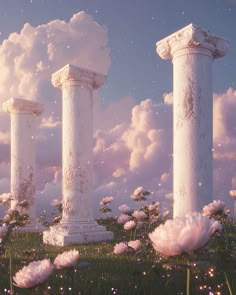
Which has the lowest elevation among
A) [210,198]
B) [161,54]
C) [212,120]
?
[210,198]

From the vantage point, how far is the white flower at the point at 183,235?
157 inches

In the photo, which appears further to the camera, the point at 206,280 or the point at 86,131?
the point at 86,131

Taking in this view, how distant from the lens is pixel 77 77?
77.1 feet

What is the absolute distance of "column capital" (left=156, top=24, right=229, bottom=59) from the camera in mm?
16422

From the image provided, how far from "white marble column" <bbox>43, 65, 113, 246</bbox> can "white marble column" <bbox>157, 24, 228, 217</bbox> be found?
315 inches

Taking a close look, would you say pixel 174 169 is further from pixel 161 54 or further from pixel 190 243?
pixel 190 243

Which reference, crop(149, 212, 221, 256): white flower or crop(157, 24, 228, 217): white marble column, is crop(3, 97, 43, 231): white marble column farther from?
crop(149, 212, 221, 256): white flower

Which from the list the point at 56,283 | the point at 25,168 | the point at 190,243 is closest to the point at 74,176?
the point at 25,168

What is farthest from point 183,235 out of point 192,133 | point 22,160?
point 22,160

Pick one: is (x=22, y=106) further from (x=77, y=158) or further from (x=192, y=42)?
(x=192, y=42)

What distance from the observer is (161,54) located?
17906 mm

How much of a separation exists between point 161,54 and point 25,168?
15206 mm

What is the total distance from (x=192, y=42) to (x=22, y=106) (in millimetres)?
16066

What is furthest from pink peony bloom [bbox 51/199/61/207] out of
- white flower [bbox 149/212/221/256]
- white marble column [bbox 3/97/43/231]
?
white flower [bbox 149/212/221/256]
